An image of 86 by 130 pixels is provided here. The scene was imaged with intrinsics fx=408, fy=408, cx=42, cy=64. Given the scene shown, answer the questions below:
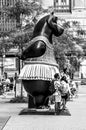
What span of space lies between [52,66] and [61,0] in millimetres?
71194

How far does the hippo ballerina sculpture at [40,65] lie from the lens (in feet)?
46.2

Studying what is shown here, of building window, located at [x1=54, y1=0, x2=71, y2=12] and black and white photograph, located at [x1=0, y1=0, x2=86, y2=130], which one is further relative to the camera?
building window, located at [x1=54, y1=0, x2=71, y2=12]

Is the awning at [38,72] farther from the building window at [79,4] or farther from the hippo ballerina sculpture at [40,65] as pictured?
the building window at [79,4]

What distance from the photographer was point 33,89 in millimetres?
Result: 14102

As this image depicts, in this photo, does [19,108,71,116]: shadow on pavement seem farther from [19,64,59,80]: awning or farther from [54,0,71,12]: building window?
[54,0,71,12]: building window

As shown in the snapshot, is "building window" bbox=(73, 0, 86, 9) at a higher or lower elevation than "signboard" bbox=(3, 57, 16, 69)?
higher

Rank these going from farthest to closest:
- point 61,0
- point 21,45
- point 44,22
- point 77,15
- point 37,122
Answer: point 61,0
point 77,15
point 21,45
point 44,22
point 37,122

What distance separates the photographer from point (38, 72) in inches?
552

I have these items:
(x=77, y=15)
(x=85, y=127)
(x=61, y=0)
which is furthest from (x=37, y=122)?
(x=61, y=0)

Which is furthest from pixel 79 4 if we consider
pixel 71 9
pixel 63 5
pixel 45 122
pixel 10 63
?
pixel 45 122

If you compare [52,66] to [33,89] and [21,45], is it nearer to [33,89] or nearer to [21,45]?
[33,89]

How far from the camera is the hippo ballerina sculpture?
14.1m

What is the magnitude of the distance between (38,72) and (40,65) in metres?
0.34

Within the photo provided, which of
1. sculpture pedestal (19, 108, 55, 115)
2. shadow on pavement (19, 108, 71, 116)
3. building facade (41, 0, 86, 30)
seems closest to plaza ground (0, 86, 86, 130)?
shadow on pavement (19, 108, 71, 116)
